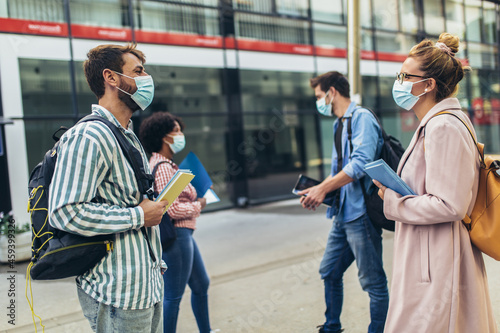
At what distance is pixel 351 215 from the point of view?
10.4 feet

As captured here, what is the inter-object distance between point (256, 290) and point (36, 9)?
22.7ft

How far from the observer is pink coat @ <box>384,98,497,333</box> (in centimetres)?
192

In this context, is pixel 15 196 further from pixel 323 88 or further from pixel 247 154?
pixel 323 88

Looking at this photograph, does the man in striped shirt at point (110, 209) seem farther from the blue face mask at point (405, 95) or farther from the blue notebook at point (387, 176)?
the blue face mask at point (405, 95)

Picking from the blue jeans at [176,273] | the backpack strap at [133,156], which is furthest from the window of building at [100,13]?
the backpack strap at [133,156]

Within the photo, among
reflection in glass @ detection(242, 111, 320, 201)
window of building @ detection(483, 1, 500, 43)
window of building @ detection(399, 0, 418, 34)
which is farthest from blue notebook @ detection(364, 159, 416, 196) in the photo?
window of building @ detection(483, 1, 500, 43)

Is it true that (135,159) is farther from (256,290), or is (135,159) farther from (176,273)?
(256,290)

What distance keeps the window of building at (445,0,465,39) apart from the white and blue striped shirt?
1680 centimetres

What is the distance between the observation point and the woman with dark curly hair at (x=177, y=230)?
3109mm

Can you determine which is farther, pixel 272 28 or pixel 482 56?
pixel 482 56

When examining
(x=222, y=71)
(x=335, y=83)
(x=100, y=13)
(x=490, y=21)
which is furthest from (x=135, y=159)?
(x=490, y=21)

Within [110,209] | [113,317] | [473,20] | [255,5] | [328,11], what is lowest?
[113,317]

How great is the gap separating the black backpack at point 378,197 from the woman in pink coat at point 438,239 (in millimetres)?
816

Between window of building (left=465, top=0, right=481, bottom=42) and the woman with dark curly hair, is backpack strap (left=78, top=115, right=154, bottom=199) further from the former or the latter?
window of building (left=465, top=0, right=481, bottom=42)
